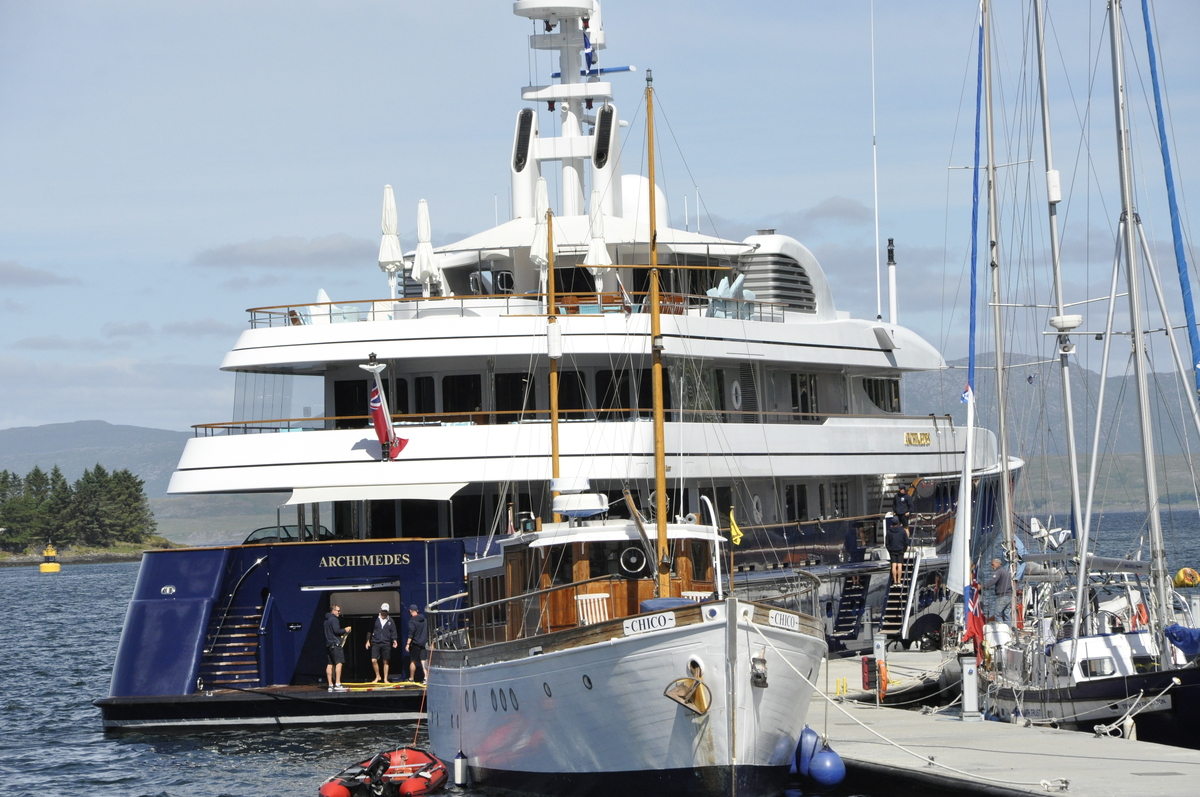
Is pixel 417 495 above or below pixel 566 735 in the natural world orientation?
above

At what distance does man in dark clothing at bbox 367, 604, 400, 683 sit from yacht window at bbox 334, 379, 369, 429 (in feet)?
16.7

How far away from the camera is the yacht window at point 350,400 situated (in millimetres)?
28688

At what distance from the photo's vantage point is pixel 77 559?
6732 inches

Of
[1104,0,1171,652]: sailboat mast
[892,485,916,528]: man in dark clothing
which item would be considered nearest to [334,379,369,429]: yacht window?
[892,485,916,528]: man in dark clothing

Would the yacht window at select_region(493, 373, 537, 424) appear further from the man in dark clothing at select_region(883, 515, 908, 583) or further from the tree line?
the tree line

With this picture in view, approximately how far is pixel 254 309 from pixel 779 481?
1069cm

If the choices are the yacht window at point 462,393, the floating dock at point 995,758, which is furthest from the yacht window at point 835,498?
the floating dock at point 995,758

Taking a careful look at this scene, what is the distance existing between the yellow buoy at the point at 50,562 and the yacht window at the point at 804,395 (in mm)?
125452

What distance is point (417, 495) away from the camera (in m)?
25.7

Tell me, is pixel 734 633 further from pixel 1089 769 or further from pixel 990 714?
pixel 990 714

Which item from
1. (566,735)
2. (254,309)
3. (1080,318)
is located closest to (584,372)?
(254,309)

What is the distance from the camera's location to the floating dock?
1617 cm

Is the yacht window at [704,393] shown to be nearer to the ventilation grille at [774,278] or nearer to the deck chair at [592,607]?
the ventilation grille at [774,278]

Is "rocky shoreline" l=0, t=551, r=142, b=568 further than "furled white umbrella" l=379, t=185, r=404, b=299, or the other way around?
"rocky shoreline" l=0, t=551, r=142, b=568
